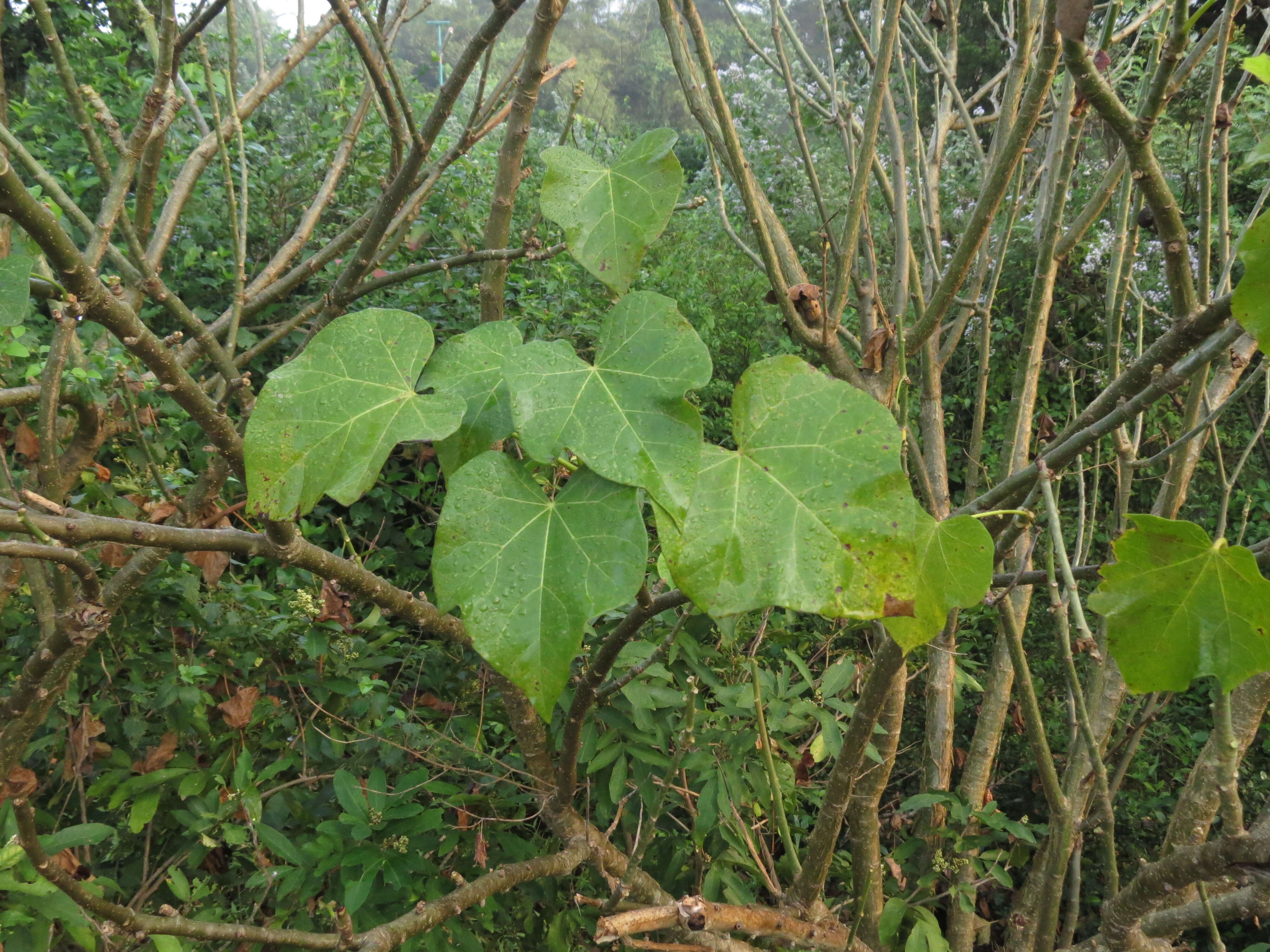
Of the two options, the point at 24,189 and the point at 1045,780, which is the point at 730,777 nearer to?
the point at 1045,780

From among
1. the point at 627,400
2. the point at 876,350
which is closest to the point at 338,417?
the point at 627,400

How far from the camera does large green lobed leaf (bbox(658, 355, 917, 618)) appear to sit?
0.48 m

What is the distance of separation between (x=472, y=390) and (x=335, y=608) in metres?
1.20

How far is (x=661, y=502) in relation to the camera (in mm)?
493

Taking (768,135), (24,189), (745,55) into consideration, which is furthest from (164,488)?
(745,55)

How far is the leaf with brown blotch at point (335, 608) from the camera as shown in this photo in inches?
62.3

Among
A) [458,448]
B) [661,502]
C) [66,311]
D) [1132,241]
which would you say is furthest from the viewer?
[1132,241]

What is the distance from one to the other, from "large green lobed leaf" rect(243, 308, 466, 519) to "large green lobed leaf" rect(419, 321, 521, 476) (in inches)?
0.5

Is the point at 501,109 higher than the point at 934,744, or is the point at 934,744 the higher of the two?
the point at 501,109

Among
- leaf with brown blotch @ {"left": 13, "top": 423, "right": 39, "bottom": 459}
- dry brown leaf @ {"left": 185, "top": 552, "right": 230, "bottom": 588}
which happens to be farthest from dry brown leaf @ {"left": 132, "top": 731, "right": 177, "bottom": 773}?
leaf with brown blotch @ {"left": 13, "top": 423, "right": 39, "bottom": 459}

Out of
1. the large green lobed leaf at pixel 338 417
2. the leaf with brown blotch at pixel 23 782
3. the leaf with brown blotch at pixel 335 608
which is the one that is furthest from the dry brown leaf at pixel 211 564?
the large green lobed leaf at pixel 338 417

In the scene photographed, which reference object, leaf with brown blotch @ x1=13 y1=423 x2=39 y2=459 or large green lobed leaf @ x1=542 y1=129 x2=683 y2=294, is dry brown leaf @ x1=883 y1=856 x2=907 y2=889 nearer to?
large green lobed leaf @ x1=542 y1=129 x2=683 y2=294

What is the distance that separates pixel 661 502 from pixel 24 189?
1.77 feet

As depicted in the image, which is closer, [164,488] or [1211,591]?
[1211,591]
